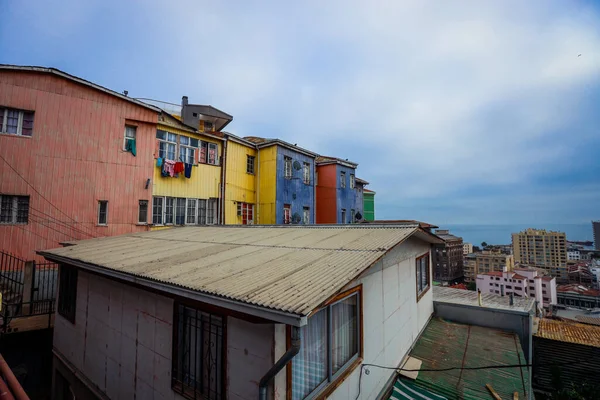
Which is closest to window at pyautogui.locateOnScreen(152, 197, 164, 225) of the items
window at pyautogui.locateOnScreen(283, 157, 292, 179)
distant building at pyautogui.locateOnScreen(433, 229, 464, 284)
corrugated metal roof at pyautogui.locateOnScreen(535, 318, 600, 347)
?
window at pyautogui.locateOnScreen(283, 157, 292, 179)

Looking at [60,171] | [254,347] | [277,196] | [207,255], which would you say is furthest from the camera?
[277,196]

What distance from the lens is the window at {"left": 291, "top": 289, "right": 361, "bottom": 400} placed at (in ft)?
12.7

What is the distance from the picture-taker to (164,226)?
16453mm

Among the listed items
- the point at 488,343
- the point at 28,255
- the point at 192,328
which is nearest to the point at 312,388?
the point at 192,328

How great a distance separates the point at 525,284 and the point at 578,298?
14.8 metres

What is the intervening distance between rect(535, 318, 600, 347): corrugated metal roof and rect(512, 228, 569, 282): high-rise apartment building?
129m

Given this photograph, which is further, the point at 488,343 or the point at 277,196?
the point at 277,196

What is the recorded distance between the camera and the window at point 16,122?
1230 cm

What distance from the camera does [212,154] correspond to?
19266mm

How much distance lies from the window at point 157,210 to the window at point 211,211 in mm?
3117

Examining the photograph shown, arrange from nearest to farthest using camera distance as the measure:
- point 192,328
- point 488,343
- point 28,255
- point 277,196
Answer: point 192,328, point 488,343, point 28,255, point 277,196

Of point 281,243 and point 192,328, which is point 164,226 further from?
point 192,328

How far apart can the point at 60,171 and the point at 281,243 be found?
42.0 feet

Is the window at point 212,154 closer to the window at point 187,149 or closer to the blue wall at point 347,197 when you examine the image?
the window at point 187,149
